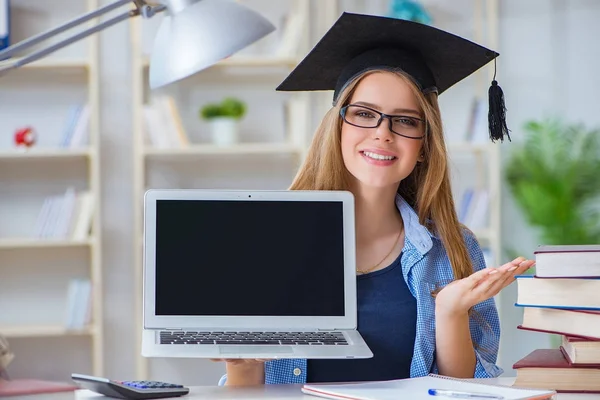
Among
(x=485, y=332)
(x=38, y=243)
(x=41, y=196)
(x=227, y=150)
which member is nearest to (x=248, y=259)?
(x=485, y=332)

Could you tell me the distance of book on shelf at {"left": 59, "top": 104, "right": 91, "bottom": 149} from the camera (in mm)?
3930

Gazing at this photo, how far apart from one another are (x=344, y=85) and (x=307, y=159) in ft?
0.67

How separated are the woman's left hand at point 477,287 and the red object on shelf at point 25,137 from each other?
8.91 feet

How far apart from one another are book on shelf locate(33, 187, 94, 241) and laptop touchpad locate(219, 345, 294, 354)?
8.45ft

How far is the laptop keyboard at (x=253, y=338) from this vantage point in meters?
1.52

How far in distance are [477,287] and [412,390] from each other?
0.27 metres

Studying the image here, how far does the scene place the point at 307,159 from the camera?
→ 2.04 meters

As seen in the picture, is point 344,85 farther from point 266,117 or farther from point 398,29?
point 266,117

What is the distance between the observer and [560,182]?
4066mm

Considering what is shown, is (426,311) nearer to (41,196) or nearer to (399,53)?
(399,53)

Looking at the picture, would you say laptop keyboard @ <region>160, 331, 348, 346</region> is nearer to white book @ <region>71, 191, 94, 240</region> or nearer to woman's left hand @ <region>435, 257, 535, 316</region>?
woman's left hand @ <region>435, 257, 535, 316</region>

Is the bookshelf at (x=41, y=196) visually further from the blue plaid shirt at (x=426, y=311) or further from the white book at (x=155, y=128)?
the blue plaid shirt at (x=426, y=311)

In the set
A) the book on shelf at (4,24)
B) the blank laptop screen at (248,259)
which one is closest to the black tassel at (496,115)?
the blank laptop screen at (248,259)

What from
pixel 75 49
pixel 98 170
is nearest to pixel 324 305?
pixel 98 170
